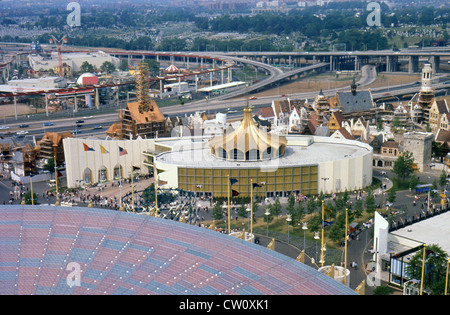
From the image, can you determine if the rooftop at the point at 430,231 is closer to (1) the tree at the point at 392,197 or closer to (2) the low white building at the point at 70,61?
(1) the tree at the point at 392,197

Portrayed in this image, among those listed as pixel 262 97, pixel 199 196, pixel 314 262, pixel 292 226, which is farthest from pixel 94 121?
pixel 314 262

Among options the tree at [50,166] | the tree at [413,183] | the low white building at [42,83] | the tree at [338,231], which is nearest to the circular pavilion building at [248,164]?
the tree at [50,166]

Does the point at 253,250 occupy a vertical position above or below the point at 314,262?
above

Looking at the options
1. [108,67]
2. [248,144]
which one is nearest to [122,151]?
[248,144]

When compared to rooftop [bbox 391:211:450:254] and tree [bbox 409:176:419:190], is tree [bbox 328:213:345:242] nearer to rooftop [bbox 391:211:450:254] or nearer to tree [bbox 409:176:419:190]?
rooftop [bbox 391:211:450:254]
